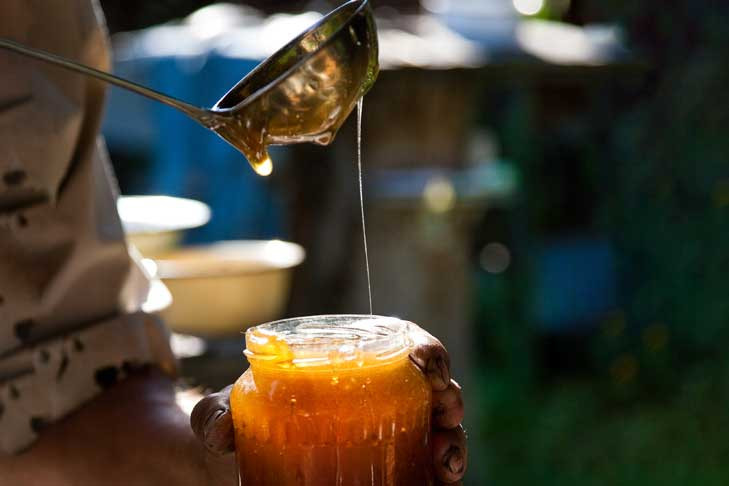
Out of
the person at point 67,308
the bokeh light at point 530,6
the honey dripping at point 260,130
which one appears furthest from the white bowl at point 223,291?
the bokeh light at point 530,6

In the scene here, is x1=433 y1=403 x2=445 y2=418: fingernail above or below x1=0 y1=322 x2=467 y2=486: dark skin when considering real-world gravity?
above

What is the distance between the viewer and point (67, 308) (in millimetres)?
1883

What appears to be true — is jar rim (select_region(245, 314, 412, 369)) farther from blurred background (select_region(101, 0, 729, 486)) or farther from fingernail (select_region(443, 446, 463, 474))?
blurred background (select_region(101, 0, 729, 486))

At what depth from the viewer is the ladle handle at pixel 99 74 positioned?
1.25 m

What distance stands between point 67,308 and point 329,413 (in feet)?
2.68

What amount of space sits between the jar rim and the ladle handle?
299 millimetres

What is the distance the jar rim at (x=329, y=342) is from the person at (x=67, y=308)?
1.28 ft

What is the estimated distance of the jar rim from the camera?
1252 millimetres

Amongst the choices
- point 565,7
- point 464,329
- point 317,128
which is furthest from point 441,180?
point 317,128

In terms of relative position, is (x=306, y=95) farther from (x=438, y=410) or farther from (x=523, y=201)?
(x=523, y=201)

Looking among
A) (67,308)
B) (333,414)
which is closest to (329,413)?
(333,414)

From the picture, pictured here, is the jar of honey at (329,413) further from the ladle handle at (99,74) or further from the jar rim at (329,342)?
the ladle handle at (99,74)

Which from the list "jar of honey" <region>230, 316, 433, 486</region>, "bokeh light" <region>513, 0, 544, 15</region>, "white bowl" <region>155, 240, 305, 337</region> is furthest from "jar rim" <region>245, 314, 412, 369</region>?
"bokeh light" <region>513, 0, 544, 15</region>

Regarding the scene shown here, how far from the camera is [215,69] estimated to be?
5812 mm
